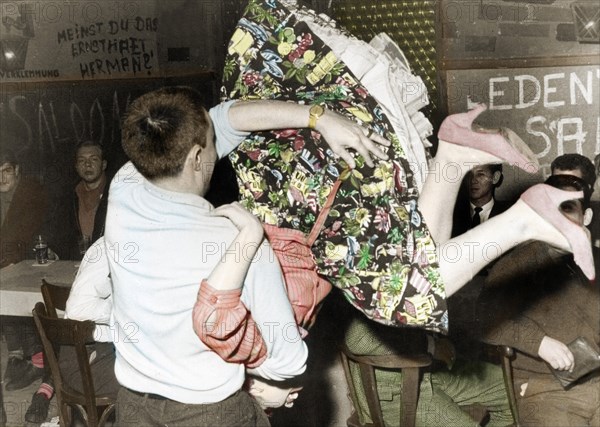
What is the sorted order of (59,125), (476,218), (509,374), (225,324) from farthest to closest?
(59,125), (476,218), (509,374), (225,324)

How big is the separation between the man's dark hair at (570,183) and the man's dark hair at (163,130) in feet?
3.90

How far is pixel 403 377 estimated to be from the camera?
210cm

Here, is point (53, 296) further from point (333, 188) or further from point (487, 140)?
point (487, 140)

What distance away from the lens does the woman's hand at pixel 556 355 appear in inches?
86.4

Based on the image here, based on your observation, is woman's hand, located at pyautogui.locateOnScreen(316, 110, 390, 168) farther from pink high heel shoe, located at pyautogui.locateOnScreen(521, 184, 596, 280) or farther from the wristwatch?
pink high heel shoe, located at pyautogui.locateOnScreen(521, 184, 596, 280)

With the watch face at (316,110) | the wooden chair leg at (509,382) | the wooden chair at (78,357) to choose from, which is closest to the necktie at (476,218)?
the wooden chair leg at (509,382)

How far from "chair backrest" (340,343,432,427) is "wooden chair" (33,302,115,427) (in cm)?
72

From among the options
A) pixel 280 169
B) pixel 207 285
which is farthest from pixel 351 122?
pixel 207 285

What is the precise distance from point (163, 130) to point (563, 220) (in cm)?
85

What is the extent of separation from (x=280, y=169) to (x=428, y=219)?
35 cm

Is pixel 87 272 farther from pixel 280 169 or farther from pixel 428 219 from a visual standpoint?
pixel 428 219

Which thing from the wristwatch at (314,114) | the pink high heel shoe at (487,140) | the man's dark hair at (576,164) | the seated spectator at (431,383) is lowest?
the seated spectator at (431,383)

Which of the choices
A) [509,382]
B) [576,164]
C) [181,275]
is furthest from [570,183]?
[181,275]

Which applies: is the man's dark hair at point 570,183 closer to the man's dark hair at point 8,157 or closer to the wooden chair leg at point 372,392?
the wooden chair leg at point 372,392
